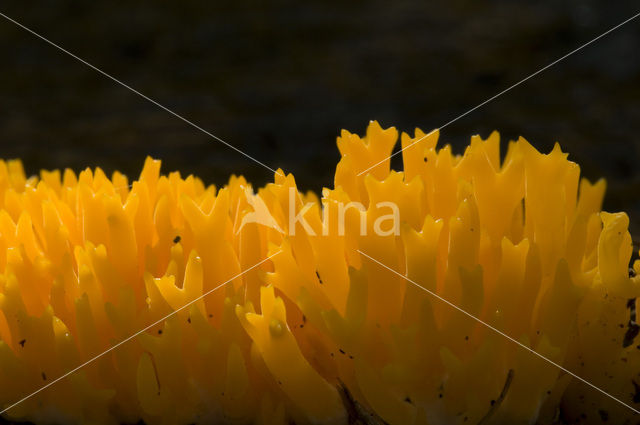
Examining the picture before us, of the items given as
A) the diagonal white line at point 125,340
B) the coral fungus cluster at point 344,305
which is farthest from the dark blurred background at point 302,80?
the diagonal white line at point 125,340

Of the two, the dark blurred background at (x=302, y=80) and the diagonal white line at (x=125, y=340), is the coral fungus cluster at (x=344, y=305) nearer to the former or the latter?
the diagonal white line at (x=125, y=340)

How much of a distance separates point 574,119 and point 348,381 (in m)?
1.16

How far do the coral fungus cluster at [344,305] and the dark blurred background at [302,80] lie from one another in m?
0.93

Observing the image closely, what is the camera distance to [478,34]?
60.3 inches

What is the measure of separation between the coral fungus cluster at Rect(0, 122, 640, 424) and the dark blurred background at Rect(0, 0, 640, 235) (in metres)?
0.93

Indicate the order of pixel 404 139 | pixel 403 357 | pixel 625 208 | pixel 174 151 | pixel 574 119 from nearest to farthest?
pixel 403 357 < pixel 404 139 < pixel 625 208 < pixel 574 119 < pixel 174 151

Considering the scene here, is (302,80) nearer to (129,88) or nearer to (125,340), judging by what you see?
(129,88)

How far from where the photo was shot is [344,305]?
1.67 feet

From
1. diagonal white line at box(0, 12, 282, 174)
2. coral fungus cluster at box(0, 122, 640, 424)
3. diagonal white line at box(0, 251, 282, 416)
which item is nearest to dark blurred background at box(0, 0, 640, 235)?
diagonal white line at box(0, 12, 282, 174)

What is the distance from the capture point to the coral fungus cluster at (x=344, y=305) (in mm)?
479

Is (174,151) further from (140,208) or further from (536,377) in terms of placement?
(536,377)

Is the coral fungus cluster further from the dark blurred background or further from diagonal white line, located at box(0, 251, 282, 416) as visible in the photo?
the dark blurred background

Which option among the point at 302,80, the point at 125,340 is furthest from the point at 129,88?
the point at 125,340

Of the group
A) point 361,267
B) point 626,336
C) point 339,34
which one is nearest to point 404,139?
point 361,267
